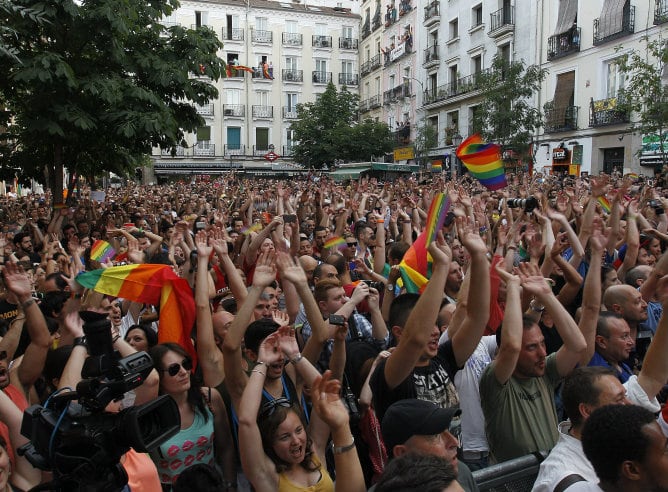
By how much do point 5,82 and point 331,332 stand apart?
9484 millimetres

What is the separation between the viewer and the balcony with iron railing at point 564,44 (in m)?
23.0

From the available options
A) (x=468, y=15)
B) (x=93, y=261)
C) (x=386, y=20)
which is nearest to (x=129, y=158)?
(x=93, y=261)

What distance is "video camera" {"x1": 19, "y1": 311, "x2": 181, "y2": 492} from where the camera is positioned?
1970 millimetres

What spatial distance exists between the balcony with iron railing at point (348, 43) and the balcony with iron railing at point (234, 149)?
36.4 feet

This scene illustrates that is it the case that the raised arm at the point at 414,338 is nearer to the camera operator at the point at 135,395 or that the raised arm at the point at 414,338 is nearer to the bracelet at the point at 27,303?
the camera operator at the point at 135,395

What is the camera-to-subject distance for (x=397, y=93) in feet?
131

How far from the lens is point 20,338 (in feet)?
13.0

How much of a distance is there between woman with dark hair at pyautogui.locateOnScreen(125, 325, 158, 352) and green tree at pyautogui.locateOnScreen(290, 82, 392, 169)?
33.3m

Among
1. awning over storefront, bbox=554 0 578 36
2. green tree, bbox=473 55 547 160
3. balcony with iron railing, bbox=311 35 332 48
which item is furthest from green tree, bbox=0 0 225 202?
balcony with iron railing, bbox=311 35 332 48

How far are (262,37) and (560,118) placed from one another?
27.9m

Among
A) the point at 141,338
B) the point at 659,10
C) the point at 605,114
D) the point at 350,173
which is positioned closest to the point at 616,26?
the point at 659,10

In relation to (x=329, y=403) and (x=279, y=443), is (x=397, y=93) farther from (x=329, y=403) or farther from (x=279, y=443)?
(x=329, y=403)

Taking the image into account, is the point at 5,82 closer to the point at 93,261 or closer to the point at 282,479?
the point at 93,261

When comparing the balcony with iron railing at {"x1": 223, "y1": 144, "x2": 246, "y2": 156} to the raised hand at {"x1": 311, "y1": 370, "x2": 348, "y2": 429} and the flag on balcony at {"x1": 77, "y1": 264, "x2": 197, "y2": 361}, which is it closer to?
the flag on balcony at {"x1": 77, "y1": 264, "x2": 197, "y2": 361}
